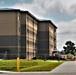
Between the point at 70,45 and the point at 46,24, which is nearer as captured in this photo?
the point at 46,24

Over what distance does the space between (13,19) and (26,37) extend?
27.7 ft

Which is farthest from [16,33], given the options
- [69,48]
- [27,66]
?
[69,48]

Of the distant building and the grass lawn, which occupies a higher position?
the distant building

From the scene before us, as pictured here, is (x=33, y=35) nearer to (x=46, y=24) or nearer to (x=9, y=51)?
(x=46, y=24)

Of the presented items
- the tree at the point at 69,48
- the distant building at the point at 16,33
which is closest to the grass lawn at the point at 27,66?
the distant building at the point at 16,33

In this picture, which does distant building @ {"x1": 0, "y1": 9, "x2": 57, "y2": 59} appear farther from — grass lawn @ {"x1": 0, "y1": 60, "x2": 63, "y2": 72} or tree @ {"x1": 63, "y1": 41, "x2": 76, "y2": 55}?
tree @ {"x1": 63, "y1": 41, "x2": 76, "y2": 55}

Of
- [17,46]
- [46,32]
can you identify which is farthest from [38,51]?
[17,46]

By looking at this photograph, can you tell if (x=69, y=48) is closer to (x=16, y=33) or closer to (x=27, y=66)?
(x=16, y=33)

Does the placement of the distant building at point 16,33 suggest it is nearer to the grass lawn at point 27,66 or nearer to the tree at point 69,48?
the grass lawn at point 27,66

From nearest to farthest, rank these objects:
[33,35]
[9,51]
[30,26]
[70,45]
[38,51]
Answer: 1. [9,51]
2. [30,26]
3. [33,35]
4. [38,51]
5. [70,45]

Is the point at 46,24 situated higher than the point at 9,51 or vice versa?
the point at 46,24

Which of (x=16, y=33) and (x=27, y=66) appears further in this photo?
(x=16, y=33)

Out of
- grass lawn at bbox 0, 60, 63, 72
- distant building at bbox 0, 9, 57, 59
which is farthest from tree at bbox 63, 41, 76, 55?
grass lawn at bbox 0, 60, 63, 72

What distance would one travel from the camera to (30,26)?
3979 inches
